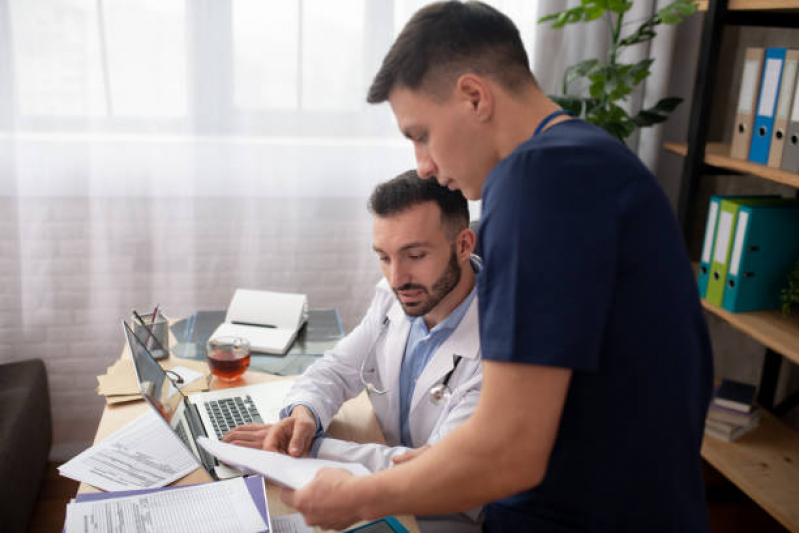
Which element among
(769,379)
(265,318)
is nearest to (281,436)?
(265,318)

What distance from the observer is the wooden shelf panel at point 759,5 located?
195 cm

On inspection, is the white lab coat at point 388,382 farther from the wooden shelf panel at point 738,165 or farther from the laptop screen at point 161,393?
the wooden shelf panel at point 738,165

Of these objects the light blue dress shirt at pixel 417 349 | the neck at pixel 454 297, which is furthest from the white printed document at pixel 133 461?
the neck at pixel 454 297

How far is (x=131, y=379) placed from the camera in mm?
1688

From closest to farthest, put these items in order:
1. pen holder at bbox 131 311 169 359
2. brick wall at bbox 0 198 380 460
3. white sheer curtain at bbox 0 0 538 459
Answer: pen holder at bbox 131 311 169 359 → white sheer curtain at bbox 0 0 538 459 → brick wall at bbox 0 198 380 460

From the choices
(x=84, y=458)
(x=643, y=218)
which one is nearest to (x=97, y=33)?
(x=84, y=458)

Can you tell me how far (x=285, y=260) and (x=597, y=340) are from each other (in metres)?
2.23

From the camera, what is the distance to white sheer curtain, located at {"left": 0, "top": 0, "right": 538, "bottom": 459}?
260cm

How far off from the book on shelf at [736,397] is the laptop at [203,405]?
152 cm

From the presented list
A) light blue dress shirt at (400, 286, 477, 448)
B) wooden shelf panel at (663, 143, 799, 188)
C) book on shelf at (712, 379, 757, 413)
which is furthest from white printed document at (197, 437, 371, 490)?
book on shelf at (712, 379, 757, 413)

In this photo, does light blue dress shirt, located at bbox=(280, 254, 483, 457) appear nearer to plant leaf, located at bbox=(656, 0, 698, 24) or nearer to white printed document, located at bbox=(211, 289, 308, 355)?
white printed document, located at bbox=(211, 289, 308, 355)

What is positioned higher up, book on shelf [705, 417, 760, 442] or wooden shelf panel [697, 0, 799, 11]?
wooden shelf panel [697, 0, 799, 11]

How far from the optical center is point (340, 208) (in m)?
2.93

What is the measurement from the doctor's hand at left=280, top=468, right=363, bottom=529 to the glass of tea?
2.54 feet
